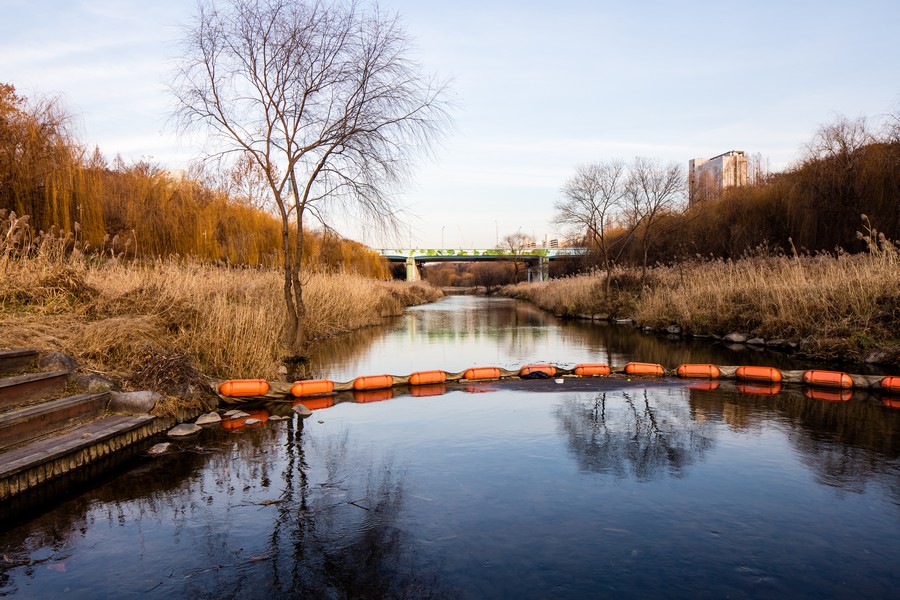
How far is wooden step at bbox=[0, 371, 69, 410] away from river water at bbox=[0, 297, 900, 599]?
56.8 inches

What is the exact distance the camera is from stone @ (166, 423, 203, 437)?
740 cm

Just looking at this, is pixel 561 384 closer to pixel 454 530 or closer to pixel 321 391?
pixel 321 391

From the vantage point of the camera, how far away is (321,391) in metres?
9.87

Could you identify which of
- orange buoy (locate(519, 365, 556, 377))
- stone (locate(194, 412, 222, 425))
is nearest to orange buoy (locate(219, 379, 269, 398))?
stone (locate(194, 412, 222, 425))

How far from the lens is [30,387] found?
639cm

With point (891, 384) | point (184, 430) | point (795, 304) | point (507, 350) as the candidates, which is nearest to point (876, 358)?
point (891, 384)

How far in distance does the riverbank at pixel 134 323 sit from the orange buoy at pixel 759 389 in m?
8.48

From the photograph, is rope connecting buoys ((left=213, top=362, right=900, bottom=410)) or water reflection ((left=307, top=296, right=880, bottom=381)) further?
water reflection ((left=307, top=296, right=880, bottom=381))

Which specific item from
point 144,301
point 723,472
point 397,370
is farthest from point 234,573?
point 397,370

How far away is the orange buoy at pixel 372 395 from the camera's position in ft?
31.7

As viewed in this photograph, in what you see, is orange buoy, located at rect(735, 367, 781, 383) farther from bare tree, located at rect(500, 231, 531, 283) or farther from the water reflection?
bare tree, located at rect(500, 231, 531, 283)

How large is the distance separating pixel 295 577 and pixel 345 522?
86 centimetres

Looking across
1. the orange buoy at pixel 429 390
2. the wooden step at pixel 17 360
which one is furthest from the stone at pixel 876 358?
the wooden step at pixel 17 360

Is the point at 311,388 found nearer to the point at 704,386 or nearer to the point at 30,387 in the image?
the point at 30,387
